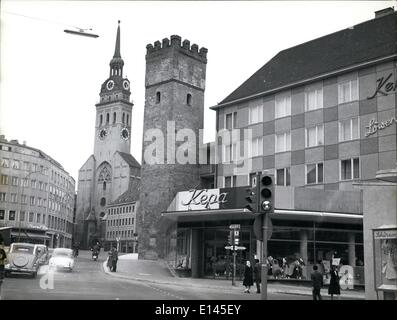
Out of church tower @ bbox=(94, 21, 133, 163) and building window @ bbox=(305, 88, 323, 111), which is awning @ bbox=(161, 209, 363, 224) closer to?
building window @ bbox=(305, 88, 323, 111)

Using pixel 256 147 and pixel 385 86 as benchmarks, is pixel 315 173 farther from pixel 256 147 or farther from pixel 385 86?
pixel 385 86

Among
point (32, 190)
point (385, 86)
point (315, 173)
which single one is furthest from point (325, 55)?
point (32, 190)

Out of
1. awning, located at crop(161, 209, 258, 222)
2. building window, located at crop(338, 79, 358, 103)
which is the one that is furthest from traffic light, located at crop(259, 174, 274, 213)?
building window, located at crop(338, 79, 358, 103)

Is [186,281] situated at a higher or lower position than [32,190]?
lower

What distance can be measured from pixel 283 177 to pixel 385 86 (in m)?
10.0

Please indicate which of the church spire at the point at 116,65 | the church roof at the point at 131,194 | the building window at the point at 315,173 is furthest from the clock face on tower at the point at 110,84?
the building window at the point at 315,173

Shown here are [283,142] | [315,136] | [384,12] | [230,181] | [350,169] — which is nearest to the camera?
[350,169]

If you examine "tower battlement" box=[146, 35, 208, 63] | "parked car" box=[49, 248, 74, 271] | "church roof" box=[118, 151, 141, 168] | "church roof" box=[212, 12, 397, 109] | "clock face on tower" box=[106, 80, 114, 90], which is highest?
"clock face on tower" box=[106, 80, 114, 90]

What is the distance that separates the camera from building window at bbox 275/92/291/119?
3978 centimetres

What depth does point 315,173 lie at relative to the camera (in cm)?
3766

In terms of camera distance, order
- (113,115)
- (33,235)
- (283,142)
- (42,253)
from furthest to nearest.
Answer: (113,115), (33,235), (283,142), (42,253)

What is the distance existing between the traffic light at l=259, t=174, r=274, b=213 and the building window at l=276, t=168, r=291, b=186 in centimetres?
2581

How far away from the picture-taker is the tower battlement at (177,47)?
5712cm
